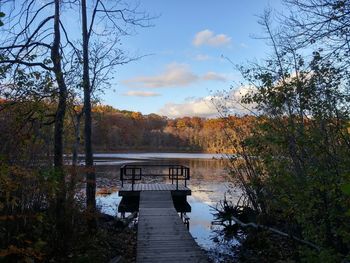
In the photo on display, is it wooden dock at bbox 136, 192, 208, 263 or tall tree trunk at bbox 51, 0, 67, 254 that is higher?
tall tree trunk at bbox 51, 0, 67, 254

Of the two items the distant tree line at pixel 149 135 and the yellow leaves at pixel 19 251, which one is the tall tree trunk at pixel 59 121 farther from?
the distant tree line at pixel 149 135

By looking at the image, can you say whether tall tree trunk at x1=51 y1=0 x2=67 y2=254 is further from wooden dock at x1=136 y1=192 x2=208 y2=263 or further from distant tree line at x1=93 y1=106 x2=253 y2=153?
distant tree line at x1=93 y1=106 x2=253 y2=153

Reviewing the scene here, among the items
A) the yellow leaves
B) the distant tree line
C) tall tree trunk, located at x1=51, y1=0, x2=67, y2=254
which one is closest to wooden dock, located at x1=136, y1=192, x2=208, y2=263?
tall tree trunk, located at x1=51, y1=0, x2=67, y2=254

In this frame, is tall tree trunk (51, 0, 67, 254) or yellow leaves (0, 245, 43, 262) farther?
tall tree trunk (51, 0, 67, 254)

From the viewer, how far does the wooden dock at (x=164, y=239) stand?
779 cm

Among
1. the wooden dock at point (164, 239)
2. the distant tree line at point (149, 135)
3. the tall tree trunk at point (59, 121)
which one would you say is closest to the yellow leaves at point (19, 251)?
the tall tree trunk at point (59, 121)

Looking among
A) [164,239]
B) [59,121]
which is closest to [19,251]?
[59,121]

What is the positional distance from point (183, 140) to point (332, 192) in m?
103

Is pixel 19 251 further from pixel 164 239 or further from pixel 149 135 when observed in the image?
pixel 149 135

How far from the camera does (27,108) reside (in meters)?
7.41

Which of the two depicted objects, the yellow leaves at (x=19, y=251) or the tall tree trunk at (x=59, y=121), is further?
the tall tree trunk at (x=59, y=121)

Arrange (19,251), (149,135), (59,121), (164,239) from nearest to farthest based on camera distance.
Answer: (19,251)
(59,121)
(164,239)
(149,135)

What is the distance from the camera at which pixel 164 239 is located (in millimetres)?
9250

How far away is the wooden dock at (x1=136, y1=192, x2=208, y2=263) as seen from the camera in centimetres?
779
